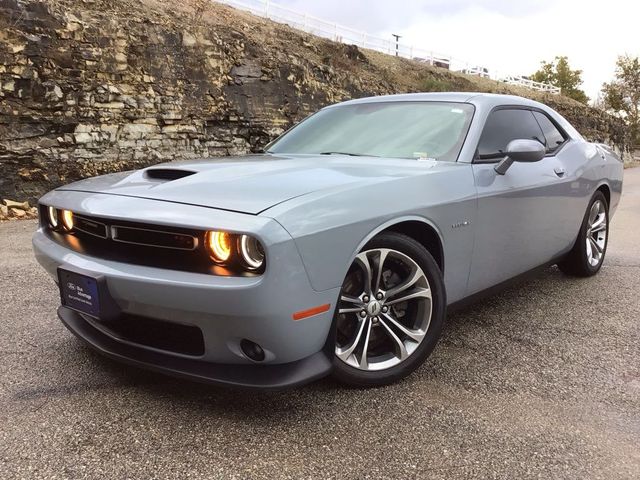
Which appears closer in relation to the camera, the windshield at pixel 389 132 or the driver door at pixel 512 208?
the driver door at pixel 512 208

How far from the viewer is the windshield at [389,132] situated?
3.12 meters

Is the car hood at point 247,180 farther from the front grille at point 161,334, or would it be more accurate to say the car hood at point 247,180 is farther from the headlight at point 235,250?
the front grille at point 161,334

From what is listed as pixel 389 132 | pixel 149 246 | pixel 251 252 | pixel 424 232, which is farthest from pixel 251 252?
pixel 389 132

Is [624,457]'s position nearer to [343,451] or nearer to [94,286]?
[343,451]

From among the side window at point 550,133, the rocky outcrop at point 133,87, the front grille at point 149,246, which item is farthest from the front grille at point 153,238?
the rocky outcrop at point 133,87

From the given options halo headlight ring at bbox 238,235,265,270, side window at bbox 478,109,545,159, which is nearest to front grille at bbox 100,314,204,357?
halo headlight ring at bbox 238,235,265,270

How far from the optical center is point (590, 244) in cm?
445

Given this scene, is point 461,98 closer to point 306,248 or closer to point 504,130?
point 504,130

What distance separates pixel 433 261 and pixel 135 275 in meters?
1.32

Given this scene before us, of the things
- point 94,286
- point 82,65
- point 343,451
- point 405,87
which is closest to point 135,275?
point 94,286

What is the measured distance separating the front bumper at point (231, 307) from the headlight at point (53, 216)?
48 cm

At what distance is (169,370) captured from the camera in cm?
211

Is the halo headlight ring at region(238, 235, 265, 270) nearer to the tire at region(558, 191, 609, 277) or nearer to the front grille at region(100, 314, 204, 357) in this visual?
the front grille at region(100, 314, 204, 357)

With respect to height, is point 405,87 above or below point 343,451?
above
